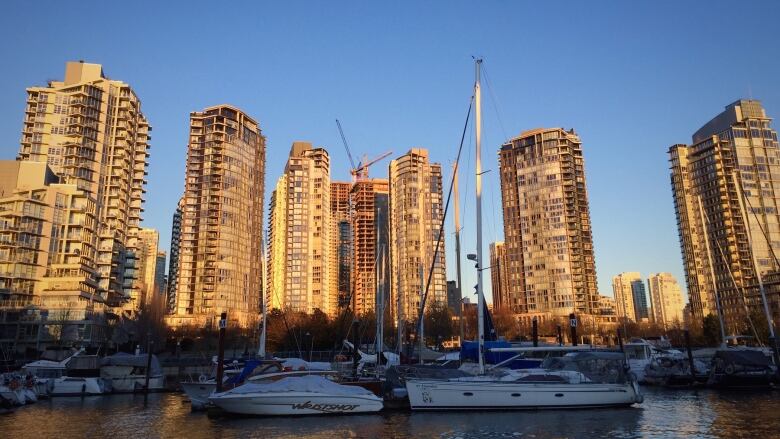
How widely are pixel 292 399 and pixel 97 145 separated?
336 ft

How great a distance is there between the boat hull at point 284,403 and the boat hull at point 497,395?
4.05m

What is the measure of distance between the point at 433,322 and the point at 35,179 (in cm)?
8284

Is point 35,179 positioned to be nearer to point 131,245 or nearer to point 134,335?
point 131,245

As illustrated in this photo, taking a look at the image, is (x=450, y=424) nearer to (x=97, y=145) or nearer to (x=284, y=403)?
(x=284, y=403)

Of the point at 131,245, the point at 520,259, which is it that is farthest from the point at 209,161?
the point at 520,259

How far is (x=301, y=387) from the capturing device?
97.7 feet

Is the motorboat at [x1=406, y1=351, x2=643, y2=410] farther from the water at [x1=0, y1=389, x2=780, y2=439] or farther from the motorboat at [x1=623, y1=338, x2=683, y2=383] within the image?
the motorboat at [x1=623, y1=338, x2=683, y2=383]

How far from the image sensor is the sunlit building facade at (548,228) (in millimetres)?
140125

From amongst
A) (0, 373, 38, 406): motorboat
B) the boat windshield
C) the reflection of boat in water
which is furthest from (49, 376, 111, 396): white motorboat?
the reflection of boat in water

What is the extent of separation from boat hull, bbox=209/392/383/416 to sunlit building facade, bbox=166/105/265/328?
99.2 meters

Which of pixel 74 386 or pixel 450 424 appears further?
pixel 74 386

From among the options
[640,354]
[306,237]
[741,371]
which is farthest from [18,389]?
[306,237]

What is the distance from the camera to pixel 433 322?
121m

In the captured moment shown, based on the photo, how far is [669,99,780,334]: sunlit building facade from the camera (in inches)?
5015
